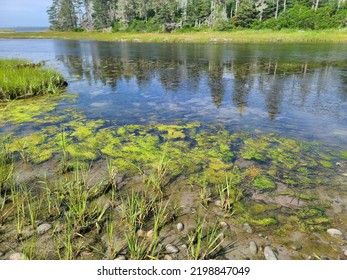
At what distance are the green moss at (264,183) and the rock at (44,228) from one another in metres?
3.79

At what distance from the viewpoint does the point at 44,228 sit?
400cm

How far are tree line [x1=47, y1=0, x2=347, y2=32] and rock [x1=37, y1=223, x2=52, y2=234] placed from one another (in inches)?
2387

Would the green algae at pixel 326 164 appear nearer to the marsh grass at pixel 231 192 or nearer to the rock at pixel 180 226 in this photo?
the marsh grass at pixel 231 192

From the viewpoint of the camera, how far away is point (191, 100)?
1150 cm

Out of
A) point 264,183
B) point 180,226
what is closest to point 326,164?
point 264,183

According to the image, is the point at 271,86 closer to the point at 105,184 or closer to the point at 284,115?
the point at 284,115

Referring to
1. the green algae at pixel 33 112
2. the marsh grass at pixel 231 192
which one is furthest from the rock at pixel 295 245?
the green algae at pixel 33 112

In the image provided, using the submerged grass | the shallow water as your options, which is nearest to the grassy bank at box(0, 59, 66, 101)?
the shallow water

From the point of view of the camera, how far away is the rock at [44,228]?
3938 mm

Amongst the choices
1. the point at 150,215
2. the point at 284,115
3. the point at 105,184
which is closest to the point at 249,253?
the point at 150,215

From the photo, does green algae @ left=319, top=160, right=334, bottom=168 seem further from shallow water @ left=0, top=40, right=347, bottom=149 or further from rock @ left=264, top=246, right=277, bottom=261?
rock @ left=264, top=246, right=277, bottom=261

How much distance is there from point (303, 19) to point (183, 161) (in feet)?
199

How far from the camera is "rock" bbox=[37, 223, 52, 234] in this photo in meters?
3.94

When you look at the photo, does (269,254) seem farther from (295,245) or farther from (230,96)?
(230,96)
